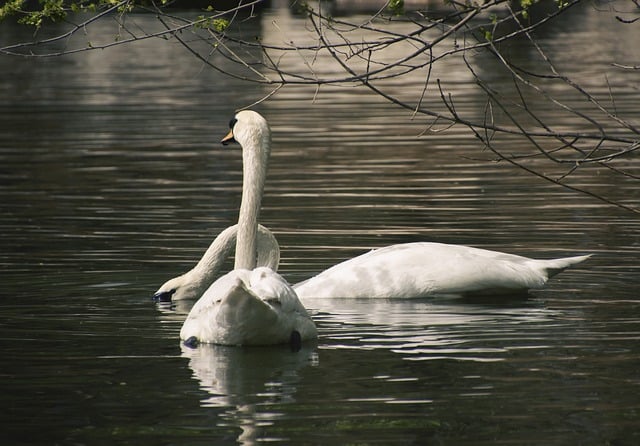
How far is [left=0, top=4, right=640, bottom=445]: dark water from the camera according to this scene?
729cm

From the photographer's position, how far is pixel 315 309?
10.8 m

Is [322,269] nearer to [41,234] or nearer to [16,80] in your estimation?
[41,234]

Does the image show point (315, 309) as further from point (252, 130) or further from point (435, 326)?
point (252, 130)

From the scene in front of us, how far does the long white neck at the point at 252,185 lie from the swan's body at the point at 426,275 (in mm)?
541

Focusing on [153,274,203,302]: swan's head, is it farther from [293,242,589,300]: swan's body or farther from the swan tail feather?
the swan tail feather

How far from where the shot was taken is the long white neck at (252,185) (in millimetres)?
10930

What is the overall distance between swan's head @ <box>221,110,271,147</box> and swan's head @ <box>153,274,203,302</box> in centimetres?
108

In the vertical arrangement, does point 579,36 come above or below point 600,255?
above

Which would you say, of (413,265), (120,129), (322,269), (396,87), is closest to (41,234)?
(322,269)

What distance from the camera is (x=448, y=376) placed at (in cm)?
817

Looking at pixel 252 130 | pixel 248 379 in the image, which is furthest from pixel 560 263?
pixel 248 379

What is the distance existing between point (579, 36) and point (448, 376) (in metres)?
51.7

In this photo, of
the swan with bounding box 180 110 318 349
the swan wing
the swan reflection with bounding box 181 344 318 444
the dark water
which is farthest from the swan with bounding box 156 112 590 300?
the swan reflection with bounding box 181 344 318 444

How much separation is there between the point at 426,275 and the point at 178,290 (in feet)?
5.81
